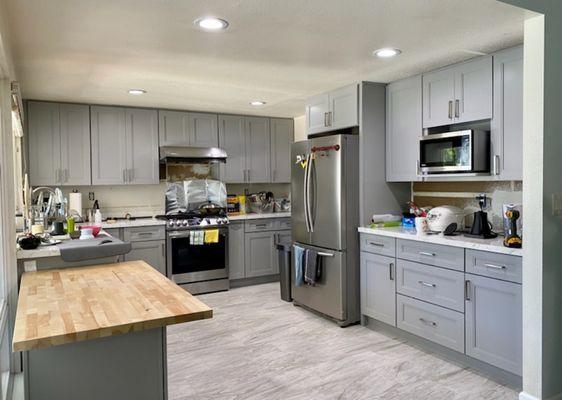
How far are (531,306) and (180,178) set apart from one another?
13.6 feet

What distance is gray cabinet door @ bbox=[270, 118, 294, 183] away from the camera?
6.04 meters

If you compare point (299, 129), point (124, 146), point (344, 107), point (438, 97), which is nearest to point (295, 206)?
point (344, 107)

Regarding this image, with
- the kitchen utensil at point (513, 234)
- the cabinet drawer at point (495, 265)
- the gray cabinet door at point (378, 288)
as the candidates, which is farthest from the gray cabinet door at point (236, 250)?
the kitchen utensil at point (513, 234)

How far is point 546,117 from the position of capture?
238 cm

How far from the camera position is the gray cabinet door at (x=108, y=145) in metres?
4.96

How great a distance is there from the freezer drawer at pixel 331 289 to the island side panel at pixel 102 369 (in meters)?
2.19

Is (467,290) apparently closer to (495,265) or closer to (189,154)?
(495,265)

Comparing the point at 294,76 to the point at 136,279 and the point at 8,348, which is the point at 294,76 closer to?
the point at 136,279

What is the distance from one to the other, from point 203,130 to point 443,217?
3.24 m

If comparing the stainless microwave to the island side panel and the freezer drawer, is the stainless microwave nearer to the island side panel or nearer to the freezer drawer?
the freezer drawer

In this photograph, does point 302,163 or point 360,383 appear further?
point 302,163

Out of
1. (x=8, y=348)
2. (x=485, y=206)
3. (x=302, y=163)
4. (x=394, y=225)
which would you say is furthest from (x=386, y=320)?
(x=8, y=348)

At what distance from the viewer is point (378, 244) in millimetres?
3729

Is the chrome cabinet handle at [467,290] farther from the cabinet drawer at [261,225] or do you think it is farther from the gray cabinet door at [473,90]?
the cabinet drawer at [261,225]
